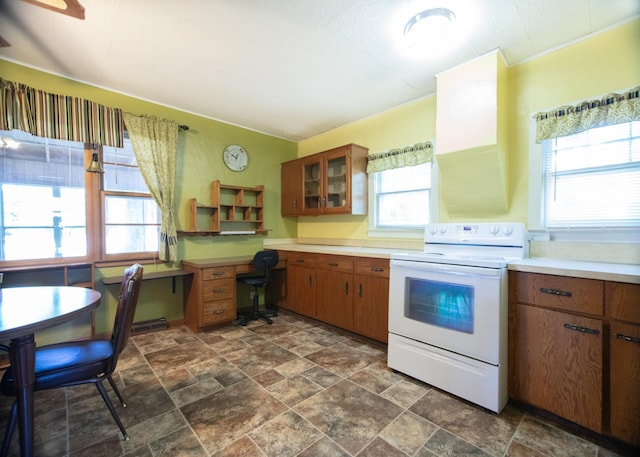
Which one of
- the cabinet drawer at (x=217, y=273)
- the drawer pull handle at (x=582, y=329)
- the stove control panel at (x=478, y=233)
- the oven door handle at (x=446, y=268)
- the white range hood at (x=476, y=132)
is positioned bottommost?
the drawer pull handle at (x=582, y=329)

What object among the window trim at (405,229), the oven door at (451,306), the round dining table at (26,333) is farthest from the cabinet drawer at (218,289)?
the oven door at (451,306)

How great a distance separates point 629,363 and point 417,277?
3.87 feet

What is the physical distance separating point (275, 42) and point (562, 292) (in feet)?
8.51

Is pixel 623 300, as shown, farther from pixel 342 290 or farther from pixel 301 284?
pixel 301 284

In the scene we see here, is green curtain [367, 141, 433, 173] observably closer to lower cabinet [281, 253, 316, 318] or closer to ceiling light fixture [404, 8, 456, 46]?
ceiling light fixture [404, 8, 456, 46]

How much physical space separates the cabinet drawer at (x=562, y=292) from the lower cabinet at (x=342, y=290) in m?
1.11

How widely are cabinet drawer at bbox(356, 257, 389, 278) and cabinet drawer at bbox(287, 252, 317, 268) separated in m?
0.70

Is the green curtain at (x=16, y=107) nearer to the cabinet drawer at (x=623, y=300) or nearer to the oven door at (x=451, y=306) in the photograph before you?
the oven door at (x=451, y=306)

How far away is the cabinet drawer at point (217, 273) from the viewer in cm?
320

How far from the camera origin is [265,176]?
4.34 meters

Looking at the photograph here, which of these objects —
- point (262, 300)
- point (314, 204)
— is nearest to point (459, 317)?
point (314, 204)

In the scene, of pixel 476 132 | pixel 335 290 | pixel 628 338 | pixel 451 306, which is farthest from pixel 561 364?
pixel 335 290

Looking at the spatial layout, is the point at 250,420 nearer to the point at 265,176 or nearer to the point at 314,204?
the point at 314,204

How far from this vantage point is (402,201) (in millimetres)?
3377
